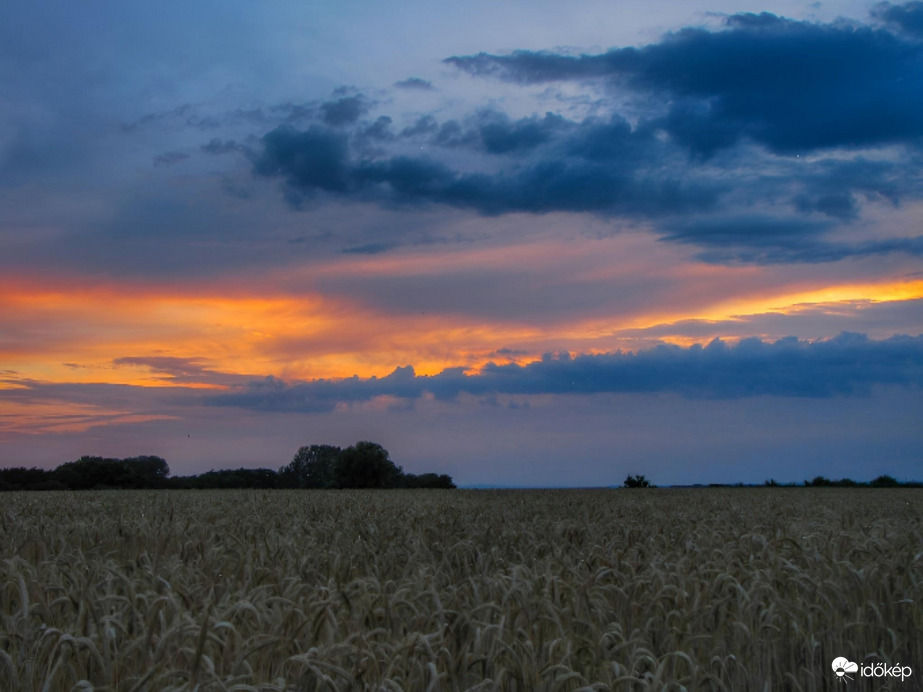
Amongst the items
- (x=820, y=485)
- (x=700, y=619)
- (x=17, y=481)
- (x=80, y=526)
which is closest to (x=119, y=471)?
(x=17, y=481)

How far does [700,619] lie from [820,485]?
143 feet

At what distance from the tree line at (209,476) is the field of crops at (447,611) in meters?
30.8

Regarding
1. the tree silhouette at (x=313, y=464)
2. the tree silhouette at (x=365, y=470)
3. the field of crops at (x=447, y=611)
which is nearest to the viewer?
the field of crops at (x=447, y=611)

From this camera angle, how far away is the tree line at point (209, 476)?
40375 millimetres

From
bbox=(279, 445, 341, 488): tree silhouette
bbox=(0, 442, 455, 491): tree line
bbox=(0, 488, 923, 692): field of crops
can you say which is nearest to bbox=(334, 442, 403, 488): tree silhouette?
bbox=(0, 442, 455, 491): tree line

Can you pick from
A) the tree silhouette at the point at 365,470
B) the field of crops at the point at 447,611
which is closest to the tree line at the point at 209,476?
the tree silhouette at the point at 365,470

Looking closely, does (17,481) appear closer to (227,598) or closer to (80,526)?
(80,526)

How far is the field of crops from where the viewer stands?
407 cm

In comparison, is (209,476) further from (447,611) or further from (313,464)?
(447,611)

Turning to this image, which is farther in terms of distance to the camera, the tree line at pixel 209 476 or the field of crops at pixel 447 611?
the tree line at pixel 209 476

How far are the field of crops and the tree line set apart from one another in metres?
30.8

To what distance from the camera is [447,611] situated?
4812mm

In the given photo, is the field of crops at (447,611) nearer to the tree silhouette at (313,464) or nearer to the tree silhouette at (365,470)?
the tree silhouette at (365,470)

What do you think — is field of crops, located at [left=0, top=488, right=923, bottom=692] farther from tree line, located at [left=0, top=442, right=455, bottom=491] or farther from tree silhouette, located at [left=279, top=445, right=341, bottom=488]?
tree silhouette, located at [left=279, top=445, right=341, bottom=488]
